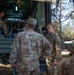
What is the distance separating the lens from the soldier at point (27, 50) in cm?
643

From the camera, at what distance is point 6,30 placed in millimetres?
11727

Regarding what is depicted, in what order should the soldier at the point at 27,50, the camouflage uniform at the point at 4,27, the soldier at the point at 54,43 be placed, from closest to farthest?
the soldier at the point at 27,50 < the soldier at the point at 54,43 < the camouflage uniform at the point at 4,27

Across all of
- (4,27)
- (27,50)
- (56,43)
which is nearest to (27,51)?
(27,50)

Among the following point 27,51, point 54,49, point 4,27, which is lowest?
point 54,49

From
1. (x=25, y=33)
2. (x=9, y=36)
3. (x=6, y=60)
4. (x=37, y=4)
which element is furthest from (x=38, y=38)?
(x=37, y=4)

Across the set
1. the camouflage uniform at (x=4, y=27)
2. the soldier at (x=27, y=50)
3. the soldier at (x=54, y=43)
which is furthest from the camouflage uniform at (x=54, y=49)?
the camouflage uniform at (x=4, y=27)

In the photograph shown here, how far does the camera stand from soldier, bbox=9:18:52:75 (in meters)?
6.43

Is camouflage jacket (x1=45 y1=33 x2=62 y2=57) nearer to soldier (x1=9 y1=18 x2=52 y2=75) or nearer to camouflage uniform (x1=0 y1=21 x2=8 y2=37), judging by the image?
soldier (x1=9 y1=18 x2=52 y2=75)

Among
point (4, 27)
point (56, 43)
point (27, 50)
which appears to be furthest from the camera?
point (4, 27)

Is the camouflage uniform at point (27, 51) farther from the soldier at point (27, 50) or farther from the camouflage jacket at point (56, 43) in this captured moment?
the camouflage jacket at point (56, 43)

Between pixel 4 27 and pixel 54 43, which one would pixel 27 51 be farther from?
pixel 4 27

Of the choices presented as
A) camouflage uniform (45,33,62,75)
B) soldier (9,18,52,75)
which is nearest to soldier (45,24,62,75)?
camouflage uniform (45,33,62,75)

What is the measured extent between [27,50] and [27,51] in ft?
0.07

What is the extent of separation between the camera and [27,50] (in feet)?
21.1
